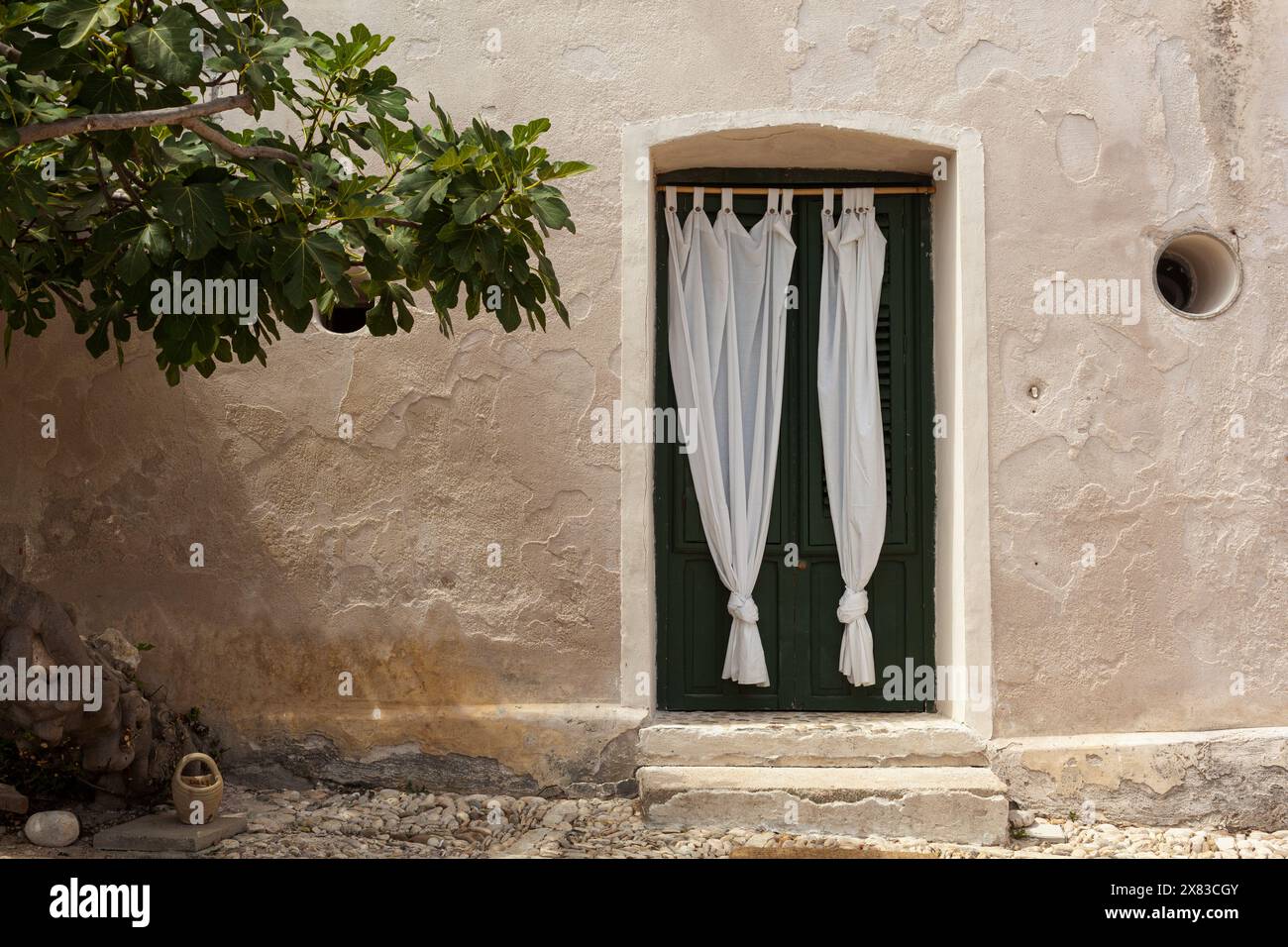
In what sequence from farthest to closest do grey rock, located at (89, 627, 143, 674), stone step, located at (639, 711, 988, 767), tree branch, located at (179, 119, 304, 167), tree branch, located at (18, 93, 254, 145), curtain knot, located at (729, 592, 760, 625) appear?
curtain knot, located at (729, 592, 760, 625) → stone step, located at (639, 711, 988, 767) → grey rock, located at (89, 627, 143, 674) → tree branch, located at (179, 119, 304, 167) → tree branch, located at (18, 93, 254, 145)

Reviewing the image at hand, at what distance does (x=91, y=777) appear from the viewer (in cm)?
530

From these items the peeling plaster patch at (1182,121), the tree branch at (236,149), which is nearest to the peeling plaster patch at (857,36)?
the peeling plaster patch at (1182,121)

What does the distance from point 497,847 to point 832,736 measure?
62.8 inches

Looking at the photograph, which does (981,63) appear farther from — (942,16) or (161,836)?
(161,836)

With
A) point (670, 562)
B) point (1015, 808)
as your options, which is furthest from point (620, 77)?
point (1015, 808)

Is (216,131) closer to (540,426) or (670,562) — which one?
(540,426)

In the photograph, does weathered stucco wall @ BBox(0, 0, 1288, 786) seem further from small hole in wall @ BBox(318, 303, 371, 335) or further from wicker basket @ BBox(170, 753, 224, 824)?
wicker basket @ BBox(170, 753, 224, 824)

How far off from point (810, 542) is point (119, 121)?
3818mm

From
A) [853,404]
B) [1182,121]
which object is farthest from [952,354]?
[1182,121]

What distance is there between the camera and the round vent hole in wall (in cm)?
588

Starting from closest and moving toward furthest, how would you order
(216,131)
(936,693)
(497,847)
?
1. (216,131)
2. (497,847)
3. (936,693)

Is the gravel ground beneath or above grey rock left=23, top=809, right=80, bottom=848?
beneath

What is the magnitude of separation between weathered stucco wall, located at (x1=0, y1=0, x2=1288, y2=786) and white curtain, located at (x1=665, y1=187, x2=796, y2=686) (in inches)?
19.6

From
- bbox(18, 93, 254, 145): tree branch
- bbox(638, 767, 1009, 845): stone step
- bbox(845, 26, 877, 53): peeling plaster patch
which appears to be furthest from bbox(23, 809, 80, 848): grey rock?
bbox(845, 26, 877, 53): peeling plaster patch
